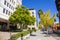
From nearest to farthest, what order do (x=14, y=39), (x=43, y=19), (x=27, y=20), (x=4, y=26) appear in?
(x=14, y=39)
(x=43, y=19)
(x=27, y=20)
(x=4, y=26)

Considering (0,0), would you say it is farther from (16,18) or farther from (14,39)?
(14,39)

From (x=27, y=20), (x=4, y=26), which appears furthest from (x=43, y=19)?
(x=4, y=26)

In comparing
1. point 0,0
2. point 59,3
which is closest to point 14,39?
point 0,0

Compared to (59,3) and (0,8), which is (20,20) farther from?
(59,3)

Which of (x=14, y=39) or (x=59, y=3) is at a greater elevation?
(x=59, y=3)

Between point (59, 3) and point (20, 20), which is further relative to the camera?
point (59, 3)

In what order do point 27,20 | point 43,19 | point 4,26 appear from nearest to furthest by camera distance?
point 43,19
point 27,20
point 4,26

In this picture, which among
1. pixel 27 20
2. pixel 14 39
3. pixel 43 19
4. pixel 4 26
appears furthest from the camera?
pixel 4 26

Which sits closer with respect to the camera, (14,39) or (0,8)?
(14,39)

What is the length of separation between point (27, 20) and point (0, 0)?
9094 mm

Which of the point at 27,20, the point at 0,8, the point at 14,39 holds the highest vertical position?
the point at 0,8

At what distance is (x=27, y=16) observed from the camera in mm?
33531

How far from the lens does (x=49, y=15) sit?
31.7 m

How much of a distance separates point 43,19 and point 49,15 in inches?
80.0
